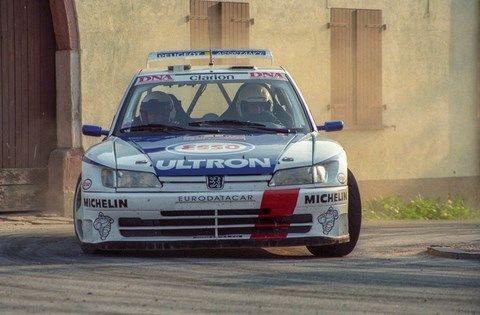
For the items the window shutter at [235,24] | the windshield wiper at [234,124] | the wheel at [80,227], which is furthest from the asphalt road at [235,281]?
the window shutter at [235,24]

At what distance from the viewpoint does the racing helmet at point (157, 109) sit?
12750mm

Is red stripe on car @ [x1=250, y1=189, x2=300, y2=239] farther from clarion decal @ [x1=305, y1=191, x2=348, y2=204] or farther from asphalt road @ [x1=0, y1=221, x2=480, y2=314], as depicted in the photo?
asphalt road @ [x1=0, y1=221, x2=480, y2=314]

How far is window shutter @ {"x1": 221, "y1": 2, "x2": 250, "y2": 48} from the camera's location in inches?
800

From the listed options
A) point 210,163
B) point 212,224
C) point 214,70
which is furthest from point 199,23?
point 212,224

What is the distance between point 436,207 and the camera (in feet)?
71.7

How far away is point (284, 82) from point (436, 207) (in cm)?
889

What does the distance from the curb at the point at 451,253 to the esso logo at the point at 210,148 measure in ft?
5.89

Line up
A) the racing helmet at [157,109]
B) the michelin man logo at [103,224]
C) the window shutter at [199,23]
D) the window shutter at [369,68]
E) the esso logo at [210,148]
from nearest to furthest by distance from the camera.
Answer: the michelin man logo at [103,224] → the esso logo at [210,148] → the racing helmet at [157,109] → the window shutter at [199,23] → the window shutter at [369,68]

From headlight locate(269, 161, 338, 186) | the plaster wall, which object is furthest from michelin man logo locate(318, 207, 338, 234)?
the plaster wall

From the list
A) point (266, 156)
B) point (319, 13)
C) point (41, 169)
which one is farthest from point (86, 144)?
point (266, 156)

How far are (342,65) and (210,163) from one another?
10.9 m

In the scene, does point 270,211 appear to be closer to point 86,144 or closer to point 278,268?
point 278,268

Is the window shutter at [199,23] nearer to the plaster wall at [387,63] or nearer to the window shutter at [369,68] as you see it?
the plaster wall at [387,63]

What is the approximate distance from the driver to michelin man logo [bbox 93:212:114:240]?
1888 millimetres
